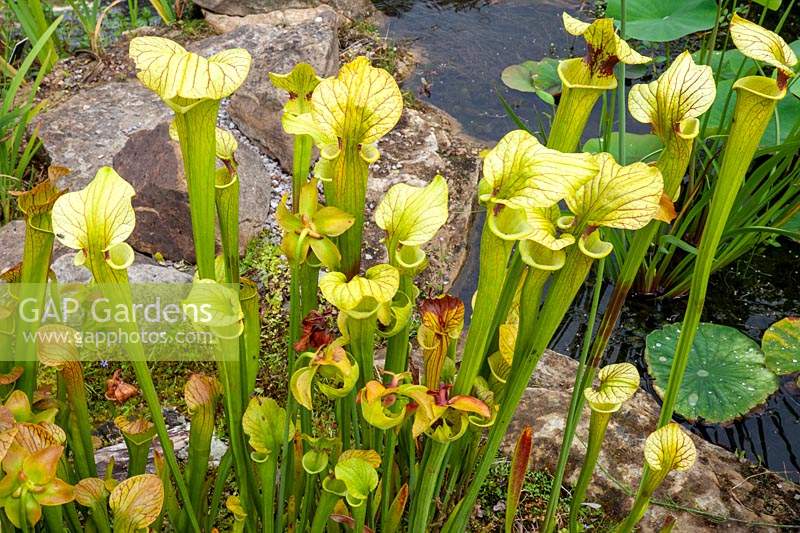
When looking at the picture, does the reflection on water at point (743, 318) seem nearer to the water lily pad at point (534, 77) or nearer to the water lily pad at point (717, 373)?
the water lily pad at point (717, 373)

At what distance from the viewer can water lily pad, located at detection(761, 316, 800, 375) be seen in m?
2.37

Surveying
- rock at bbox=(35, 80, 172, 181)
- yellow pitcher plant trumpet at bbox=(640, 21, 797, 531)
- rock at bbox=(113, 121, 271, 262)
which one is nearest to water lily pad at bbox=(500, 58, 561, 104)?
rock at bbox=(113, 121, 271, 262)

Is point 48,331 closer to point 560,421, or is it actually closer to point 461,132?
point 560,421

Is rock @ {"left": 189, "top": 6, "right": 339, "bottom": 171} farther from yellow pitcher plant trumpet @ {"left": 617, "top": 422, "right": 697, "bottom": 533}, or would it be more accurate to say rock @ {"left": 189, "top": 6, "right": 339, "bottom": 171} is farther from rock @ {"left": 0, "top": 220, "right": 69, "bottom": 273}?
yellow pitcher plant trumpet @ {"left": 617, "top": 422, "right": 697, "bottom": 533}

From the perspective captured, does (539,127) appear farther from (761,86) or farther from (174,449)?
(761,86)

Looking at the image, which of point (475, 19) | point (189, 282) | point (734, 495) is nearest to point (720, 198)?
point (734, 495)

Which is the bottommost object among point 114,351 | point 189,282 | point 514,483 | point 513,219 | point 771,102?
point 114,351

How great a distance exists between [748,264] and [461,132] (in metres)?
1.57

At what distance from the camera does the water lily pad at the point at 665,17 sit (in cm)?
275

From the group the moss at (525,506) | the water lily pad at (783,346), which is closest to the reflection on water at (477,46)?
the water lily pad at (783,346)

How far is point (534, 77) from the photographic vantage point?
3695mm

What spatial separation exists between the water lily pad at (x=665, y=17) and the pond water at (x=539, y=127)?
0.61m

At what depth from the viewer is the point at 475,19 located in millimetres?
4668

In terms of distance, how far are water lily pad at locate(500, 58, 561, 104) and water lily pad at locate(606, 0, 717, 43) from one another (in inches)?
25.0
